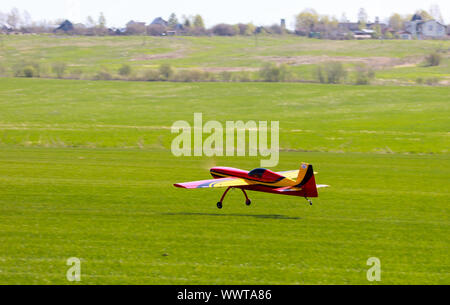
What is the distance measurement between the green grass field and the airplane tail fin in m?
92.4

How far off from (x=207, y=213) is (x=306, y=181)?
177 inches

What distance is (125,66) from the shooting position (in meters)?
119

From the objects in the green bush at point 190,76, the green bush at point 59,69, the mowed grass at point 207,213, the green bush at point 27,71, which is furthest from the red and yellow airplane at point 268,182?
→ the green bush at point 59,69

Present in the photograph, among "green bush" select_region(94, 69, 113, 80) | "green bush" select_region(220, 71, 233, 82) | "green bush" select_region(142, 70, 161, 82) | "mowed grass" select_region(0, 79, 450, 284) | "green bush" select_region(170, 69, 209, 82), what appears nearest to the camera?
"mowed grass" select_region(0, 79, 450, 284)

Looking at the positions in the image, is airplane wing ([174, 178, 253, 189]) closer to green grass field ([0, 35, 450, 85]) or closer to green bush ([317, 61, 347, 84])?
green bush ([317, 61, 347, 84])

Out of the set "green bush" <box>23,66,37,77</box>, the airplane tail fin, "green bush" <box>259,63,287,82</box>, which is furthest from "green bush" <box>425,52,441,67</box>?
the airplane tail fin

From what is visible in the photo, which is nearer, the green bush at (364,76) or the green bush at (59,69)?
the green bush at (364,76)

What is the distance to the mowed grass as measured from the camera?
1563 cm

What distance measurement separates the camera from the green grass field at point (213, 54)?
407ft

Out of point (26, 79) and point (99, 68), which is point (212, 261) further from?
point (99, 68)

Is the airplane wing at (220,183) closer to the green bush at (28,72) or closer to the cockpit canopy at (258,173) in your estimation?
the cockpit canopy at (258,173)

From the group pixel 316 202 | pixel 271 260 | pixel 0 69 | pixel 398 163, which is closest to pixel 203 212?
pixel 316 202

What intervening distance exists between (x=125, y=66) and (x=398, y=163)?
276 feet

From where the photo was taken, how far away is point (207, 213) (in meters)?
23.0
